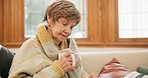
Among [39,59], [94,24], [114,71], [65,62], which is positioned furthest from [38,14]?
[65,62]

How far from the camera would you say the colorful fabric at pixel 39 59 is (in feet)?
4.32

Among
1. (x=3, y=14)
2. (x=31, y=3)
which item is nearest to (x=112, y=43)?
(x=31, y=3)

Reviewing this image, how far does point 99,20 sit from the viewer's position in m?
2.93

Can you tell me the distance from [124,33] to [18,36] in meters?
1.38

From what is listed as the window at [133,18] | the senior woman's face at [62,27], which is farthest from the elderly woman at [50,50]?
the window at [133,18]

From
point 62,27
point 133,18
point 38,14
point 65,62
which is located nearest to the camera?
point 65,62

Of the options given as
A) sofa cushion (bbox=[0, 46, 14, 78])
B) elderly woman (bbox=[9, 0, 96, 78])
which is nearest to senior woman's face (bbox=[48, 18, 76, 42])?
elderly woman (bbox=[9, 0, 96, 78])

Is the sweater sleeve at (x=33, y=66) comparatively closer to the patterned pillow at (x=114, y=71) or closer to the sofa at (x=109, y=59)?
the patterned pillow at (x=114, y=71)

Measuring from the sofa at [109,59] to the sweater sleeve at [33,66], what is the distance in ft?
2.63

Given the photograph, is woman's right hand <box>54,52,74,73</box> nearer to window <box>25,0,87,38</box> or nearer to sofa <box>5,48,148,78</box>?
sofa <box>5,48,148,78</box>

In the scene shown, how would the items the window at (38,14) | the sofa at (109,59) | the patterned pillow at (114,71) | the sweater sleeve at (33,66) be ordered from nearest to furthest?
the sweater sleeve at (33,66)
the patterned pillow at (114,71)
the sofa at (109,59)
the window at (38,14)

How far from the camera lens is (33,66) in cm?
135

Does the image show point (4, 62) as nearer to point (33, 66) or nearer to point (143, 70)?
point (33, 66)

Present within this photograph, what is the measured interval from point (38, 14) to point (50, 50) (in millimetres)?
1690
